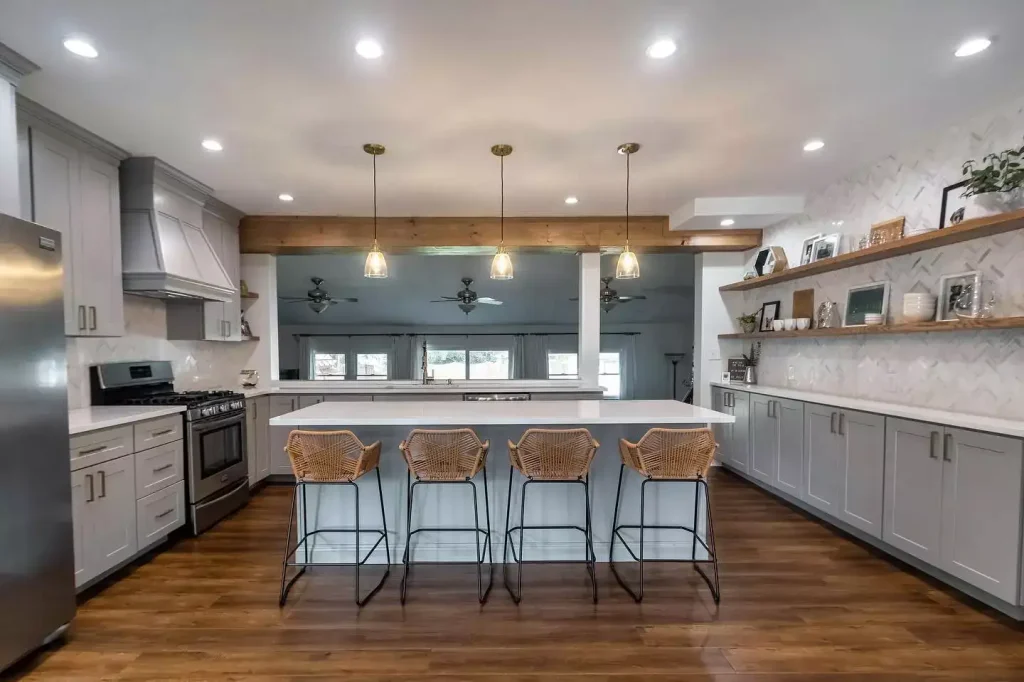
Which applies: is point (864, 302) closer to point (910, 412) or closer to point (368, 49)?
point (910, 412)

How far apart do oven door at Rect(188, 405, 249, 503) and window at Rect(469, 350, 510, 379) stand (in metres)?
6.16

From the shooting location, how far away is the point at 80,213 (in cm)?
279

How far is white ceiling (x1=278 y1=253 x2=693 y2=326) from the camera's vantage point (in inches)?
275

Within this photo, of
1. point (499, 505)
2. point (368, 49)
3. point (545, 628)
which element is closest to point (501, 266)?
point (368, 49)

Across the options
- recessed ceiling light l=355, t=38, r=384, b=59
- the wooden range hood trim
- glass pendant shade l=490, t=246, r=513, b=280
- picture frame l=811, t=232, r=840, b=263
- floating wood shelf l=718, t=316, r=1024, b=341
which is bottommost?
floating wood shelf l=718, t=316, r=1024, b=341

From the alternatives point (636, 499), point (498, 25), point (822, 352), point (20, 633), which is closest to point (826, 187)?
point (822, 352)

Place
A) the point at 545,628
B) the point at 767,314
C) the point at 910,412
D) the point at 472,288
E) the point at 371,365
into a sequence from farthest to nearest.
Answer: the point at 371,365, the point at 472,288, the point at 767,314, the point at 910,412, the point at 545,628

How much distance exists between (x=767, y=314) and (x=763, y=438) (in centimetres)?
132

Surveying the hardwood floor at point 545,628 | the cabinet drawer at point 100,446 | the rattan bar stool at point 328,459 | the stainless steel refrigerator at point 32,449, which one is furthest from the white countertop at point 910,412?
the cabinet drawer at point 100,446

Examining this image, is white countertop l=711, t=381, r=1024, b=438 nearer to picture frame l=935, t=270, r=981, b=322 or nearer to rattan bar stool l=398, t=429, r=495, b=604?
picture frame l=935, t=270, r=981, b=322

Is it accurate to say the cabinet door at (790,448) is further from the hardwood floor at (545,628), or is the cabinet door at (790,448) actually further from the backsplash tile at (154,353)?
the backsplash tile at (154,353)

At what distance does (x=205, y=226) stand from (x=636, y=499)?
4138 mm

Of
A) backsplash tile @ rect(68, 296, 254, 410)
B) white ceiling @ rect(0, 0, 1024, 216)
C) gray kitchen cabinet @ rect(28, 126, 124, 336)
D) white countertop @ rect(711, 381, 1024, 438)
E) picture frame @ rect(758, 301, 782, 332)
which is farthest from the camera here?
picture frame @ rect(758, 301, 782, 332)

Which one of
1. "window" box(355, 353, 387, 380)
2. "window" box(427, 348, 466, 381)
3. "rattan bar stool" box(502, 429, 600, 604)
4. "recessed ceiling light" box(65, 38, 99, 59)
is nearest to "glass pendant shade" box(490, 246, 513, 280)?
"rattan bar stool" box(502, 429, 600, 604)
